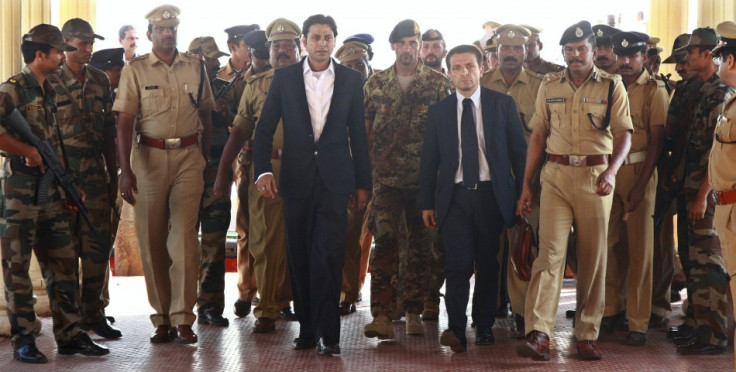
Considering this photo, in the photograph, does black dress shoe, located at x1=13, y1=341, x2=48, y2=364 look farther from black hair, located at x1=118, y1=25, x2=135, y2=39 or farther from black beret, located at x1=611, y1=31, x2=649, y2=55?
black hair, located at x1=118, y1=25, x2=135, y2=39

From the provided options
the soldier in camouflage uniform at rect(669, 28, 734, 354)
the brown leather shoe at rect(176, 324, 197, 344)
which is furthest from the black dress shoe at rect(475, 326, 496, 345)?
the brown leather shoe at rect(176, 324, 197, 344)

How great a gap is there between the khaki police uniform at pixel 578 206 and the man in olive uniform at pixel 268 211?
1678 millimetres

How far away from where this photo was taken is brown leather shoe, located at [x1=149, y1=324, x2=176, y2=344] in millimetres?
6492

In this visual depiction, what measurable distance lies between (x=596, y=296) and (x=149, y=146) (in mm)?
2630

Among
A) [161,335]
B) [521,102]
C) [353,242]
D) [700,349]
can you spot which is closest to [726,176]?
[700,349]

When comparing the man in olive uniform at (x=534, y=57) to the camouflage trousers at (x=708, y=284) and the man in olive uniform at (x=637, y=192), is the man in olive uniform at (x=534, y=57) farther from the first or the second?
the camouflage trousers at (x=708, y=284)

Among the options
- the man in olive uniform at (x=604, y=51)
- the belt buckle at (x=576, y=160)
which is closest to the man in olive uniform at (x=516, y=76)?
the man in olive uniform at (x=604, y=51)

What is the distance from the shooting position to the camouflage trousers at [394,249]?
663 centimetres

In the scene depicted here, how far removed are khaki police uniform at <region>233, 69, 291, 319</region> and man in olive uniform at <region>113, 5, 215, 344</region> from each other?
0.46 metres

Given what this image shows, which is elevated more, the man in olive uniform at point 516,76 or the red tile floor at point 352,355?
the man in olive uniform at point 516,76

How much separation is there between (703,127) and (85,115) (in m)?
3.50

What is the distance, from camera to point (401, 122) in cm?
676

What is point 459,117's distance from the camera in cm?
629

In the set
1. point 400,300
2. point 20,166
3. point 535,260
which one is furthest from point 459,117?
point 20,166
